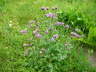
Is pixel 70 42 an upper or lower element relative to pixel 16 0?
lower

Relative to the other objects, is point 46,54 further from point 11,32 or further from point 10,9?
point 10,9

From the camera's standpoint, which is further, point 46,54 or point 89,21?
point 89,21

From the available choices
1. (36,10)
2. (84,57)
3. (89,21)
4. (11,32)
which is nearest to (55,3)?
(36,10)

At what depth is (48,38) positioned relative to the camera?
3.88 meters

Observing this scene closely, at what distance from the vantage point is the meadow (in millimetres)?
3667

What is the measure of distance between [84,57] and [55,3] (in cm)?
248

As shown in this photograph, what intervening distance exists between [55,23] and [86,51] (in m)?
0.78

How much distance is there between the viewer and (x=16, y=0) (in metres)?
6.32

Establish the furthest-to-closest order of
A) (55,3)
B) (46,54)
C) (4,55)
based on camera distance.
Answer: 1. (55,3)
2. (4,55)
3. (46,54)

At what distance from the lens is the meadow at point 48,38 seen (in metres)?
3.67

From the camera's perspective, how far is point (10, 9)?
222 inches

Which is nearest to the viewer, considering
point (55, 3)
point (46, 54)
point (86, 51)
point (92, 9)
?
point (46, 54)

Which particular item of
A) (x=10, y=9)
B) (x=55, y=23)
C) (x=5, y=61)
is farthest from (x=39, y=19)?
(x=5, y=61)

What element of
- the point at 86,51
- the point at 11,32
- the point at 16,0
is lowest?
the point at 86,51
